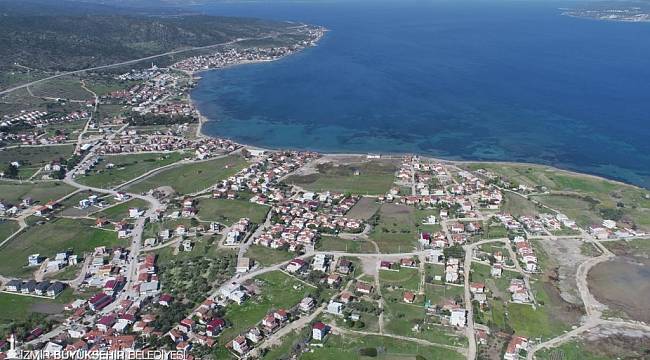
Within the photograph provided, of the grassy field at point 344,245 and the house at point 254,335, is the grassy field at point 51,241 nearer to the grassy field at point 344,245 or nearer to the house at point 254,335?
the grassy field at point 344,245

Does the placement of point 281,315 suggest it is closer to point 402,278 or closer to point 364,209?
point 402,278

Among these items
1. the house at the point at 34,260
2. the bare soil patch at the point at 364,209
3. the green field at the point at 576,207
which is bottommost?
the house at the point at 34,260

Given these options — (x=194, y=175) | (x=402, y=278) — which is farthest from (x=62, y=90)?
(x=402, y=278)

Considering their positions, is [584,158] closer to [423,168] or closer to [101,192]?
[423,168]

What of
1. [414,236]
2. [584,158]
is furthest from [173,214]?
[584,158]

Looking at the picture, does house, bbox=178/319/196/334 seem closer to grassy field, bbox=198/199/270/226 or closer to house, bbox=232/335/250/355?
house, bbox=232/335/250/355

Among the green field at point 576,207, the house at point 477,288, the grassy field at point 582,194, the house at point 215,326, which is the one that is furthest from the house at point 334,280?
the grassy field at point 582,194
